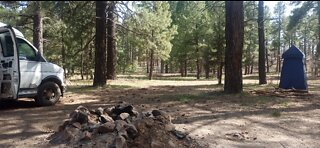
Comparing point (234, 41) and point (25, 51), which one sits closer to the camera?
point (25, 51)

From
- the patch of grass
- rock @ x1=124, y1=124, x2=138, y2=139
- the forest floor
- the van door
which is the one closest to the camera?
rock @ x1=124, y1=124, x2=138, y2=139

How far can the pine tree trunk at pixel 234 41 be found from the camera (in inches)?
505

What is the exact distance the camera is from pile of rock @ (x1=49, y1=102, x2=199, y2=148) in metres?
5.96

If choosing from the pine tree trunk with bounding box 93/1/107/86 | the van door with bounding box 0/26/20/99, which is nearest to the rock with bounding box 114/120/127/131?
the van door with bounding box 0/26/20/99

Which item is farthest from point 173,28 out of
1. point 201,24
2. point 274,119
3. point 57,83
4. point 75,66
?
point 274,119

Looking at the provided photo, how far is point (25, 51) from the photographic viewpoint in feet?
35.6

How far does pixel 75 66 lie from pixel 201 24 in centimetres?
1849

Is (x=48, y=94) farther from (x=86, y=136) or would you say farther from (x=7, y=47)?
(x=86, y=136)

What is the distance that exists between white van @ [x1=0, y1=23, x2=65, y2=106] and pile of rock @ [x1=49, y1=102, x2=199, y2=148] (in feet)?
13.2

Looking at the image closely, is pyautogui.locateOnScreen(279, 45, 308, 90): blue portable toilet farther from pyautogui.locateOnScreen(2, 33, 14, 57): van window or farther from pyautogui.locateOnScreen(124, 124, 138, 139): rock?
pyautogui.locateOnScreen(124, 124, 138, 139): rock

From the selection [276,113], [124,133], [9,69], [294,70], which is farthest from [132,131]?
[294,70]

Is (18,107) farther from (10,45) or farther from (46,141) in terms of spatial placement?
(46,141)

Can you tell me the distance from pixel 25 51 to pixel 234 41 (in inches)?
264

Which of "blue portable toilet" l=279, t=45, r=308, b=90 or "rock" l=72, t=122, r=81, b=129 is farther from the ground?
"blue portable toilet" l=279, t=45, r=308, b=90
